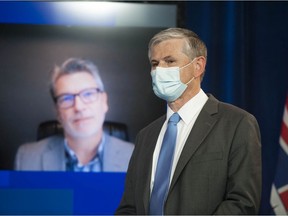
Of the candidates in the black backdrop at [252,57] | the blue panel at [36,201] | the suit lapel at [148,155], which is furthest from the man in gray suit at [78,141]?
the suit lapel at [148,155]

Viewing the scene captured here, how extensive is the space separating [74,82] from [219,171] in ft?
6.42

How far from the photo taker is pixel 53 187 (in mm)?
3457

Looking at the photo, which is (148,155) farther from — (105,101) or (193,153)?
(105,101)

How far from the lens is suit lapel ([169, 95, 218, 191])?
164cm

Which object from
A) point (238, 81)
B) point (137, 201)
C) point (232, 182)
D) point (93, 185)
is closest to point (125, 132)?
point (93, 185)

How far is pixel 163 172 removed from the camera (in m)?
1.69

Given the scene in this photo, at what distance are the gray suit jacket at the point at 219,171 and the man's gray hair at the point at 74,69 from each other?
1824 millimetres

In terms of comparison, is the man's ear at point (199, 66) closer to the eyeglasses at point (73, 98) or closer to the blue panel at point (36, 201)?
the eyeglasses at point (73, 98)

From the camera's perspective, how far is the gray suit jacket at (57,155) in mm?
3428

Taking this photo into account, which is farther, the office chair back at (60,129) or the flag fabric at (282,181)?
the office chair back at (60,129)

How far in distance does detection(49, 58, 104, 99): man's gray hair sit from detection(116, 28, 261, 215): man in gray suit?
5.19 ft

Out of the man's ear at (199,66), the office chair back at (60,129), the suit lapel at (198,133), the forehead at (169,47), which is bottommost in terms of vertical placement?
the office chair back at (60,129)

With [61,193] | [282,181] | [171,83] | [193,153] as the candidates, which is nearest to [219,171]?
[193,153]

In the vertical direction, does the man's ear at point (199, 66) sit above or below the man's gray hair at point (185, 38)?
below
